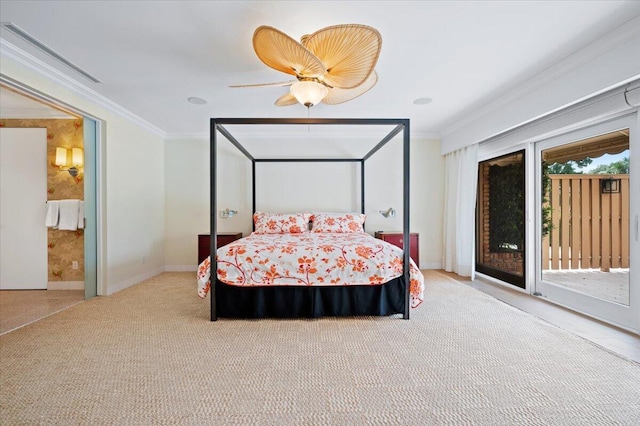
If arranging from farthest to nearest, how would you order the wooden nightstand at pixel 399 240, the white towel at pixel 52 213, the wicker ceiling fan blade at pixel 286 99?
the wooden nightstand at pixel 399 240 → the white towel at pixel 52 213 → the wicker ceiling fan blade at pixel 286 99

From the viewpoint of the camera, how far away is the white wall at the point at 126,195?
3.41m

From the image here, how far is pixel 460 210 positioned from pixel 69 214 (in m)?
5.25

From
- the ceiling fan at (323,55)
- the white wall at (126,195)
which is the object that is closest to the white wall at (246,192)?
the white wall at (126,195)

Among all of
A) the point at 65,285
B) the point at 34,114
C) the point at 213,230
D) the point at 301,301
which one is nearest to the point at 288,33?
the point at 213,230

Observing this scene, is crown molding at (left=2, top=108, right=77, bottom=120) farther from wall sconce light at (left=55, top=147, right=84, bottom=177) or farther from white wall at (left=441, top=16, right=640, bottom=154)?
white wall at (left=441, top=16, right=640, bottom=154)

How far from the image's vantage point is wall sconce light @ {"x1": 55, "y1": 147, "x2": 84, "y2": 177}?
11.7 ft

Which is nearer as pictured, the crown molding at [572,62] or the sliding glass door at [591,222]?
the crown molding at [572,62]

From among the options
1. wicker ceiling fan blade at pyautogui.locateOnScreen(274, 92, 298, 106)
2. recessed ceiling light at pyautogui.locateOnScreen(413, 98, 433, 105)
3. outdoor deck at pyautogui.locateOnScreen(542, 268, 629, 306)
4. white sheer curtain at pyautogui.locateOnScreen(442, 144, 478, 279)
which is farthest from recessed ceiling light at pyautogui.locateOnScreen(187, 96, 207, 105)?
outdoor deck at pyautogui.locateOnScreen(542, 268, 629, 306)

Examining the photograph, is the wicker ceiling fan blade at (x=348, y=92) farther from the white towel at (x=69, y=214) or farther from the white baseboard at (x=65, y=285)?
the white baseboard at (x=65, y=285)

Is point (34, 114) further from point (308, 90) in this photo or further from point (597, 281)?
point (597, 281)

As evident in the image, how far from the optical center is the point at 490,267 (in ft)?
13.4

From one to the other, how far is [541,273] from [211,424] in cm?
364

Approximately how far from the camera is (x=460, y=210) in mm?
4250

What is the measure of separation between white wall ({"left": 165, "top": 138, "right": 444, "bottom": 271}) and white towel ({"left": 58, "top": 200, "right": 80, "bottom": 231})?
1.26 meters
